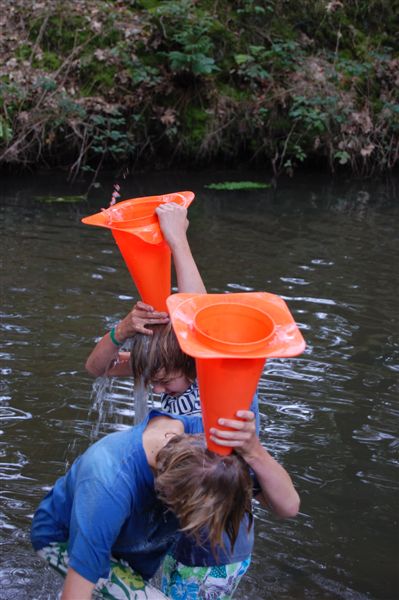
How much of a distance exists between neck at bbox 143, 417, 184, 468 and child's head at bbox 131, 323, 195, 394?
0.75 ft

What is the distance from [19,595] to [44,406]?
4.86 ft

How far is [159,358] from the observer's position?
7.89 feet

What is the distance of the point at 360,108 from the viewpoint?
34.9ft

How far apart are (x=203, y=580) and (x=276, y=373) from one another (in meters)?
2.58

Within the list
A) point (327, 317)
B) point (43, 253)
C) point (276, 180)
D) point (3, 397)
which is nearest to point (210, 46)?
point (276, 180)

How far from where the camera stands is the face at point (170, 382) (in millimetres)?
2396

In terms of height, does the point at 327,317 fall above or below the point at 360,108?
below

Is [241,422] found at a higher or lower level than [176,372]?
higher

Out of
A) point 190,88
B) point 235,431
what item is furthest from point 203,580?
point 190,88

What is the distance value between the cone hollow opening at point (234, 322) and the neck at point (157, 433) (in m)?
0.30

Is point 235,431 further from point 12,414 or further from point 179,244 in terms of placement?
point 12,414

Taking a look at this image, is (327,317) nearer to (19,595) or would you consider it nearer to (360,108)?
(19,595)

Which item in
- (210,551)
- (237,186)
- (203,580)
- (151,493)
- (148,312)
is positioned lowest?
(237,186)

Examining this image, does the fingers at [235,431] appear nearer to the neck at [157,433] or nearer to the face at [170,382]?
the neck at [157,433]
